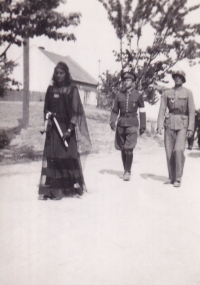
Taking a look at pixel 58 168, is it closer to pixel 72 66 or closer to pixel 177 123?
pixel 177 123

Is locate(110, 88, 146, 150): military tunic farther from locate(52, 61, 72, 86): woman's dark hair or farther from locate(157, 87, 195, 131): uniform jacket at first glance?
locate(52, 61, 72, 86): woman's dark hair

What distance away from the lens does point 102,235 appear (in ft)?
13.4

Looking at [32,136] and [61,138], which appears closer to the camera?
[61,138]

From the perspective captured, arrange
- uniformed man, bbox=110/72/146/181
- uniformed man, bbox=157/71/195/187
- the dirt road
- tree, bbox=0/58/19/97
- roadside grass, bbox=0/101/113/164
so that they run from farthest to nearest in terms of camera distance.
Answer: roadside grass, bbox=0/101/113/164 < uniformed man, bbox=110/72/146/181 < tree, bbox=0/58/19/97 < uniformed man, bbox=157/71/195/187 < the dirt road

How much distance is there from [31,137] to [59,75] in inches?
284

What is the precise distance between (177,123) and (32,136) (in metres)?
6.58

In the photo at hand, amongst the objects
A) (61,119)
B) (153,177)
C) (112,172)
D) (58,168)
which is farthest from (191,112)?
(58,168)

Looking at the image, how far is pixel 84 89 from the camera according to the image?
17.5 metres

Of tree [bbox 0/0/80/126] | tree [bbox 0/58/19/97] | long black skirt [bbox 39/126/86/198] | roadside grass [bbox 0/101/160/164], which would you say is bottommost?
roadside grass [bbox 0/101/160/164]

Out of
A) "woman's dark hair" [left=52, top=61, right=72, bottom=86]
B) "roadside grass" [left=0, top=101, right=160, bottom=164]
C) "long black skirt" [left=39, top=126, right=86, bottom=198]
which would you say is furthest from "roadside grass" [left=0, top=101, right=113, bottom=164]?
"woman's dark hair" [left=52, top=61, right=72, bottom=86]

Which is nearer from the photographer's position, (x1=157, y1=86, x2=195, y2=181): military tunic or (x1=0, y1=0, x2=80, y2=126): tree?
(x1=0, y1=0, x2=80, y2=126): tree

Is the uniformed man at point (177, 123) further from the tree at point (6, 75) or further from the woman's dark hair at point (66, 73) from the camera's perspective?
the tree at point (6, 75)

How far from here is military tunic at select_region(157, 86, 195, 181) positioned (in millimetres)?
6582

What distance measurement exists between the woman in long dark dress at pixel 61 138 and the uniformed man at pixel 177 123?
1.77m
